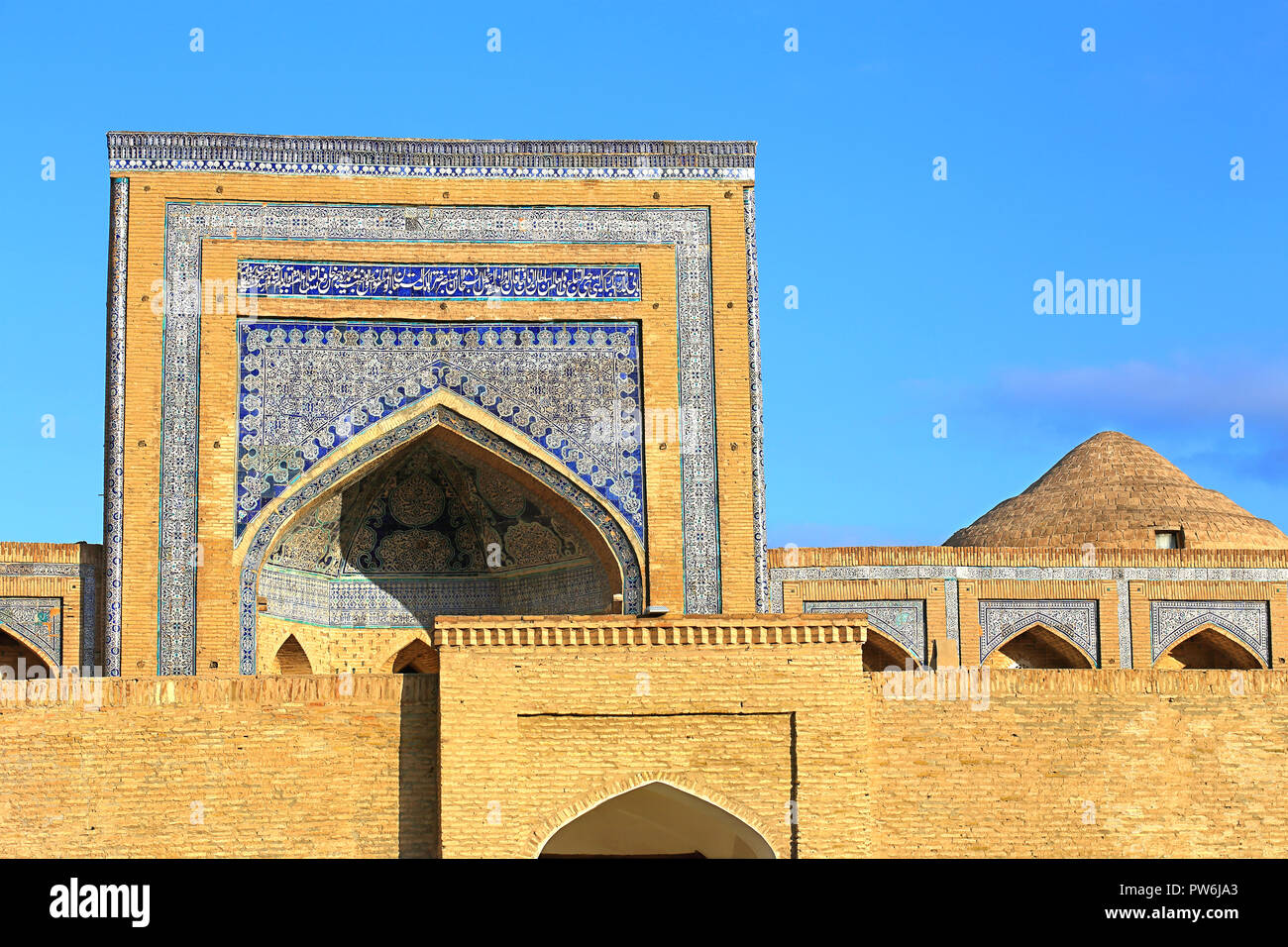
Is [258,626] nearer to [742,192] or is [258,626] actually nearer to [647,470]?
[647,470]

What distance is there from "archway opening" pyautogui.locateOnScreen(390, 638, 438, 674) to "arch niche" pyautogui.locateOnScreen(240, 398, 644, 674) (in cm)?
17

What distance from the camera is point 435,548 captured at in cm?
1500

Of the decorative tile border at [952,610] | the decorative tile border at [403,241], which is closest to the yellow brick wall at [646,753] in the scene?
the decorative tile border at [403,241]

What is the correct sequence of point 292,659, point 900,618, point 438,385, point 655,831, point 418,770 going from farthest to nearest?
point 900,618 < point 292,659 < point 438,385 < point 655,831 < point 418,770

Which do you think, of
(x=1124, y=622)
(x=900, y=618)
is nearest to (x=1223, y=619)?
(x=1124, y=622)

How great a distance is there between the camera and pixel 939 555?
15492 mm

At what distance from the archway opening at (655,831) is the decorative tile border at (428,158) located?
4708mm

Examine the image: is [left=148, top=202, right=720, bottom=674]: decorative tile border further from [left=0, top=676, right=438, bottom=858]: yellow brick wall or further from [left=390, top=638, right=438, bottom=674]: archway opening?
[left=0, top=676, right=438, bottom=858]: yellow brick wall

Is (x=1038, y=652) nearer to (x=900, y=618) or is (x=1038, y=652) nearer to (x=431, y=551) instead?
(x=900, y=618)

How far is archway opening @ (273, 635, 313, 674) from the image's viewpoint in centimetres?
1437

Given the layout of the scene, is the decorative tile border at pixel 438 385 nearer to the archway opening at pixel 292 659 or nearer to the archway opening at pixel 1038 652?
the archway opening at pixel 292 659

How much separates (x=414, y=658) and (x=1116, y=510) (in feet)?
21.6
